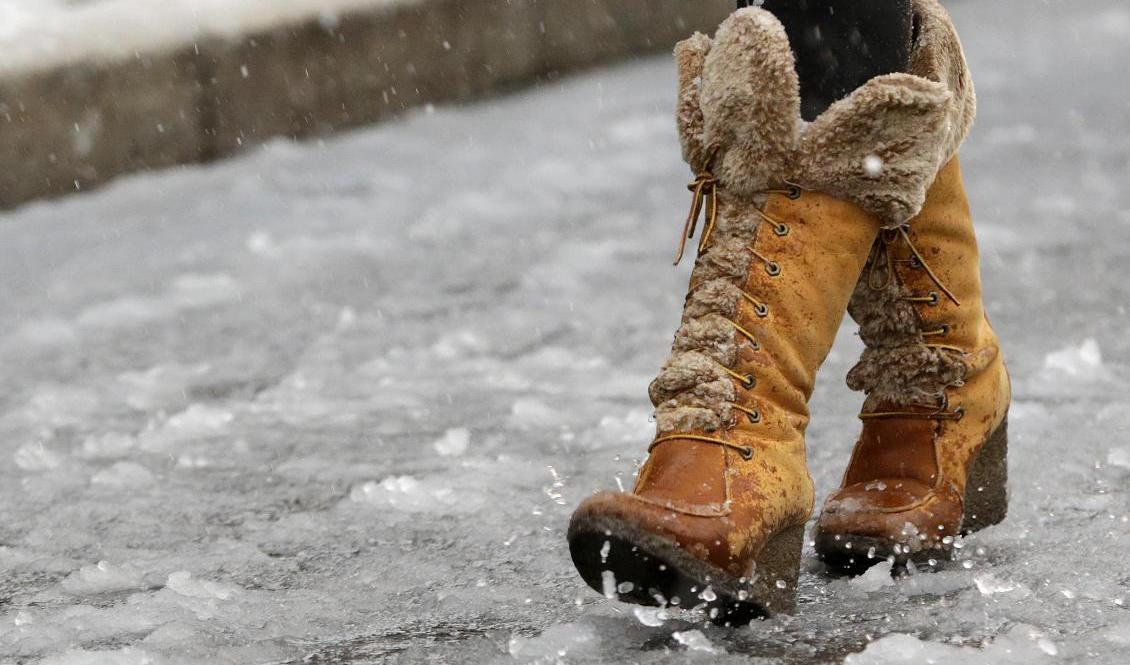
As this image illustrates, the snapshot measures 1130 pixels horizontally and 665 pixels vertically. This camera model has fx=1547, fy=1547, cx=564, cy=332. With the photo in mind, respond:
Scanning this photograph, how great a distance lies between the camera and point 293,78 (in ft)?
14.9

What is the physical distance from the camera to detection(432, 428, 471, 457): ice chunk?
2318 millimetres

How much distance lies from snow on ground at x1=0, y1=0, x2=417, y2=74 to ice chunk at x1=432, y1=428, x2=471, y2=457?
6.96 feet

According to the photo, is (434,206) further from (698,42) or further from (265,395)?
(698,42)

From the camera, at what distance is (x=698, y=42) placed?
1.78 metres

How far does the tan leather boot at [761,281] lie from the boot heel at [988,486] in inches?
11.5

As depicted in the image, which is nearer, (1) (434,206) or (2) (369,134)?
(1) (434,206)

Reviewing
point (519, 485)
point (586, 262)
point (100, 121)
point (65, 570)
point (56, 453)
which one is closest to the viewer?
point (65, 570)

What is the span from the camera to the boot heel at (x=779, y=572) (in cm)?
159

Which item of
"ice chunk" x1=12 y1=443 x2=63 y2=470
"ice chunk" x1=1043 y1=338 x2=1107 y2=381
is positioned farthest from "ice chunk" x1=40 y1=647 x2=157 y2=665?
"ice chunk" x1=1043 y1=338 x2=1107 y2=381

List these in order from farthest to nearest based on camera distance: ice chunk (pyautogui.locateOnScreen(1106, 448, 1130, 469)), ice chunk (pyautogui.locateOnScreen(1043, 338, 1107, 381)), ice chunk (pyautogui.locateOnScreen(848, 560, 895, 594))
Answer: ice chunk (pyautogui.locateOnScreen(1043, 338, 1107, 381)), ice chunk (pyautogui.locateOnScreen(1106, 448, 1130, 469)), ice chunk (pyautogui.locateOnScreen(848, 560, 895, 594))

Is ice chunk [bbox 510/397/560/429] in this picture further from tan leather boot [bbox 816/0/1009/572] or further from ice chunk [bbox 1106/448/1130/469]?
ice chunk [bbox 1106/448/1130/469]

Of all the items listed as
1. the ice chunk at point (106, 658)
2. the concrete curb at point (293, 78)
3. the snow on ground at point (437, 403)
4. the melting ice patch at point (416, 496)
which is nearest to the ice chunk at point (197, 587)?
the snow on ground at point (437, 403)

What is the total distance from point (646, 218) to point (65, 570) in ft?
7.11

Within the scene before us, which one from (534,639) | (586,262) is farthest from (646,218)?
(534,639)
